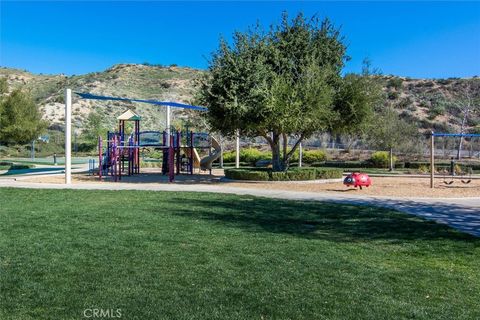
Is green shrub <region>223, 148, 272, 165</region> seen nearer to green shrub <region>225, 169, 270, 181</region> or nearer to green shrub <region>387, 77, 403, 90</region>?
green shrub <region>225, 169, 270, 181</region>

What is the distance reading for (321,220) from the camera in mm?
11305

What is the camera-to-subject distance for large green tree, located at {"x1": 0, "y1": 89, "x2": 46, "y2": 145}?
31.5m

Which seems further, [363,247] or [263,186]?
[263,186]

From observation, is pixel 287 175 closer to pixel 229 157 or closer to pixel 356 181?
pixel 356 181

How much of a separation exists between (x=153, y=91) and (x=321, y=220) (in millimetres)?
73873

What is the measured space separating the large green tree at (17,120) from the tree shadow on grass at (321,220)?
21.4 meters

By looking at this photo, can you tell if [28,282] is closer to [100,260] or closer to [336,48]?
[100,260]

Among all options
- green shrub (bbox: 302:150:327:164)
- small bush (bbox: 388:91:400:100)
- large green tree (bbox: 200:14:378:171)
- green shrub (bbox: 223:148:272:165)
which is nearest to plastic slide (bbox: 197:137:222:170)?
large green tree (bbox: 200:14:378:171)

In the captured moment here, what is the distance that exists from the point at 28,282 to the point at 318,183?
16.9m

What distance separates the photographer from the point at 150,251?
24.8ft

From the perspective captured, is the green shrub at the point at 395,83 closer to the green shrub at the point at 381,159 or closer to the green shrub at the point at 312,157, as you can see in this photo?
the green shrub at the point at 312,157

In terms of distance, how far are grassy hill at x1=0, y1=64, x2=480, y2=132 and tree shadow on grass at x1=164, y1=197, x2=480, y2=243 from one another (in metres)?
50.5

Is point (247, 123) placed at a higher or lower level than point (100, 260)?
higher

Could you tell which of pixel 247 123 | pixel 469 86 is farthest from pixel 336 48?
pixel 469 86
